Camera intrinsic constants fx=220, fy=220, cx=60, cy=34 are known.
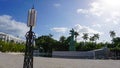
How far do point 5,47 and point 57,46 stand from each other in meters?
17.0

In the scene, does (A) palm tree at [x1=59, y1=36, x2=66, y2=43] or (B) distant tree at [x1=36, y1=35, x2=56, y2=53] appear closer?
(B) distant tree at [x1=36, y1=35, x2=56, y2=53]

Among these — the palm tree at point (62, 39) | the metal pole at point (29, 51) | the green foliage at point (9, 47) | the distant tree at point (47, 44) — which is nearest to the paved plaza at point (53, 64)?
the metal pole at point (29, 51)

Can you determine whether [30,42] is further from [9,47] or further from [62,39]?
[62,39]

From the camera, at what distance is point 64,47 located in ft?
235

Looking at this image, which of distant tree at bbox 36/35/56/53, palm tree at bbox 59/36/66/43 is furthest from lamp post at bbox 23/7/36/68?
palm tree at bbox 59/36/66/43

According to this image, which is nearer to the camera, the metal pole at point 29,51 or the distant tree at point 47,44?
the metal pole at point 29,51

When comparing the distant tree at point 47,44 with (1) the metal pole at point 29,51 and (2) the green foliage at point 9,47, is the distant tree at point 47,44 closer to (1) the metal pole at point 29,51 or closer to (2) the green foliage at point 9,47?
(2) the green foliage at point 9,47

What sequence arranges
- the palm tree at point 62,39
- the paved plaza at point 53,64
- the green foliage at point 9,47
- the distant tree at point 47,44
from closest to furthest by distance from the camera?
the paved plaza at point 53,64, the green foliage at point 9,47, the distant tree at point 47,44, the palm tree at point 62,39

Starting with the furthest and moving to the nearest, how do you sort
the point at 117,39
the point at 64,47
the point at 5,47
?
the point at 117,39 < the point at 64,47 < the point at 5,47

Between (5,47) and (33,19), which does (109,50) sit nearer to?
(5,47)

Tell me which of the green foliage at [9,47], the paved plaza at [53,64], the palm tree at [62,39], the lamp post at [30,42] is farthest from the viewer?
the palm tree at [62,39]

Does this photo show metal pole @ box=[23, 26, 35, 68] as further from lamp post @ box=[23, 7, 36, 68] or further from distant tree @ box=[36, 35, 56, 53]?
distant tree @ box=[36, 35, 56, 53]

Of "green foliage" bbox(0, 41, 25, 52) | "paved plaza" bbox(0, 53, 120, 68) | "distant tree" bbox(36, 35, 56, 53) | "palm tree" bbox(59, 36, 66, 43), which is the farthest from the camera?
"palm tree" bbox(59, 36, 66, 43)

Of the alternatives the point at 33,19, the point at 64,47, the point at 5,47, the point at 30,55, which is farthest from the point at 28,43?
the point at 64,47
